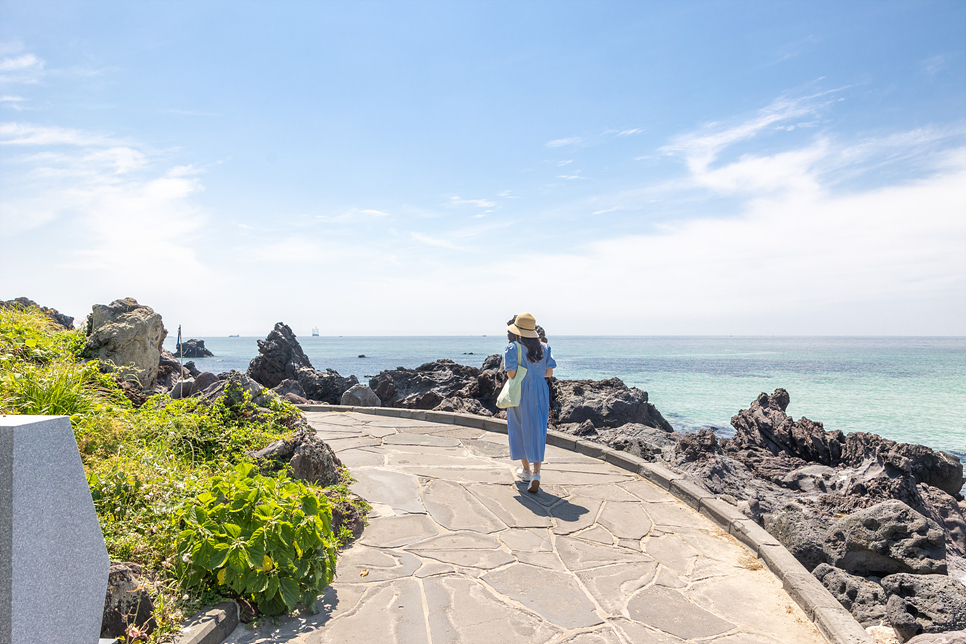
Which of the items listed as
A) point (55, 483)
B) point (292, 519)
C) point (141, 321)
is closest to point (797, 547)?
point (292, 519)

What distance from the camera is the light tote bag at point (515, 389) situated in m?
6.15

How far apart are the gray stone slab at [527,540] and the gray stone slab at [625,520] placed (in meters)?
0.70

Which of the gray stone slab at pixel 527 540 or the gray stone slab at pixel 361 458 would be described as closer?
the gray stone slab at pixel 527 540

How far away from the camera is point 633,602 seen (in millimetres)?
3787

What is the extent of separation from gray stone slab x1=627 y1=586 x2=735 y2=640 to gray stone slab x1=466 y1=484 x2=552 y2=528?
1420 millimetres

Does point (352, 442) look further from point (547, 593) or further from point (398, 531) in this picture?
point (547, 593)

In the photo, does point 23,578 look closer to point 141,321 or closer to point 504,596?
point 504,596

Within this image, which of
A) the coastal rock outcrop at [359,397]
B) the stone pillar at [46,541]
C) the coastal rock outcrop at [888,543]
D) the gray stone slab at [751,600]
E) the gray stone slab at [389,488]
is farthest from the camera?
the coastal rock outcrop at [359,397]

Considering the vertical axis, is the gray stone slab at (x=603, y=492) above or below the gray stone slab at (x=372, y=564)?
below

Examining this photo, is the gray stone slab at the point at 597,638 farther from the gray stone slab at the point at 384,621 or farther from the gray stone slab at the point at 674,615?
the gray stone slab at the point at 384,621

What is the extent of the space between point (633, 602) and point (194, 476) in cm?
344

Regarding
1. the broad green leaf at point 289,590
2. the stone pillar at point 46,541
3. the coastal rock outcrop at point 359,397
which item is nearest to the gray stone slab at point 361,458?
the broad green leaf at point 289,590

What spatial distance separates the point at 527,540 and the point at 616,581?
37.1 inches

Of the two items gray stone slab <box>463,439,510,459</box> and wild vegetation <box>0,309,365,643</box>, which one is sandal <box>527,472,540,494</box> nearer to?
gray stone slab <box>463,439,510,459</box>
